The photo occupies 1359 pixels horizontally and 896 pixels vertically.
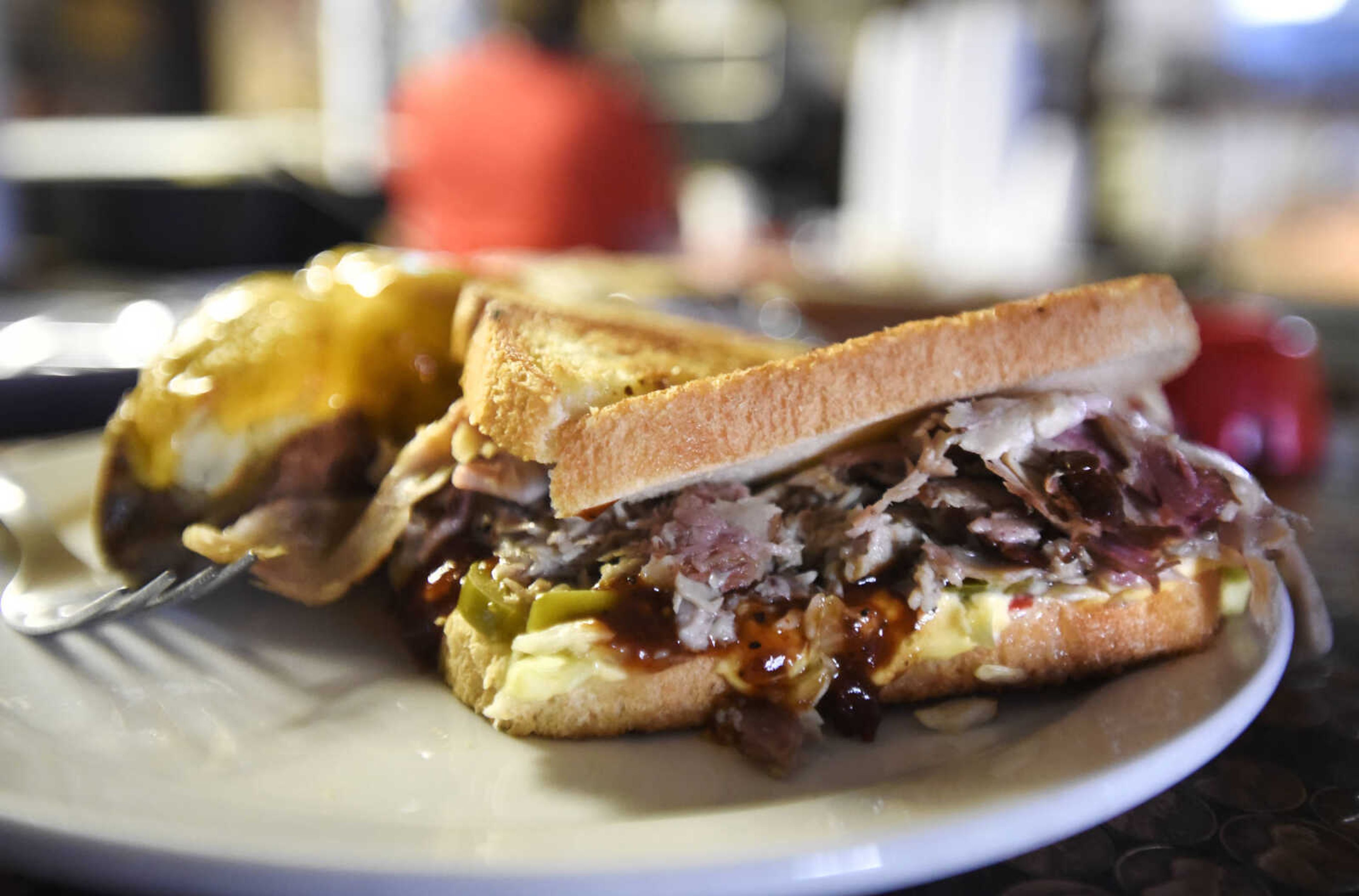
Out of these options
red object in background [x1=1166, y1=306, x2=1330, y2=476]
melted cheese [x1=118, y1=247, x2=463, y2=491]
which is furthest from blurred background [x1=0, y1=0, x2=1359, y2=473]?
melted cheese [x1=118, y1=247, x2=463, y2=491]

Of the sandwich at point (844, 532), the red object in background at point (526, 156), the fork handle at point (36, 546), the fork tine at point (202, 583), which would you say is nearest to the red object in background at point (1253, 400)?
the sandwich at point (844, 532)

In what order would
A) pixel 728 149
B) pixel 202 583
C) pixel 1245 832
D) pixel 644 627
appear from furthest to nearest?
1. pixel 728 149
2. pixel 202 583
3. pixel 644 627
4. pixel 1245 832

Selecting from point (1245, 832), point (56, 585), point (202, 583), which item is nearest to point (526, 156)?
point (56, 585)

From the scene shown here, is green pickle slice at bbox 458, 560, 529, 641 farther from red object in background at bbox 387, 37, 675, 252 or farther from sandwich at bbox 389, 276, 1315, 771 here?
red object in background at bbox 387, 37, 675, 252

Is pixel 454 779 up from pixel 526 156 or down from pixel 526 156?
down

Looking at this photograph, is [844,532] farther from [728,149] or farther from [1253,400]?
[728,149]

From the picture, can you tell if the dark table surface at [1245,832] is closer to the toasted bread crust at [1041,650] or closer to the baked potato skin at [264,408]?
the toasted bread crust at [1041,650]
